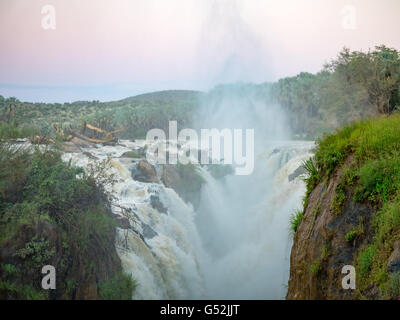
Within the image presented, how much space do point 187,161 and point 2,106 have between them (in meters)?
9.31

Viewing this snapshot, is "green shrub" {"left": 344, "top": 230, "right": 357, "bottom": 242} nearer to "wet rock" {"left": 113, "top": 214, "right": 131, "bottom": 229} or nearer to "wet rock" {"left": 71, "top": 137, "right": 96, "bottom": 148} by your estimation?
"wet rock" {"left": 113, "top": 214, "right": 131, "bottom": 229}

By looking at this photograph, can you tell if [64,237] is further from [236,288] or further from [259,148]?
[259,148]

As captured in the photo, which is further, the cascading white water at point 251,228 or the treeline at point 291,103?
the treeline at point 291,103

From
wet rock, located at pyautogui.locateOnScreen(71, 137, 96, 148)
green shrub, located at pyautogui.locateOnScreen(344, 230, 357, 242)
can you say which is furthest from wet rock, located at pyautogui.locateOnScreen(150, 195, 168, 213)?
green shrub, located at pyautogui.locateOnScreen(344, 230, 357, 242)

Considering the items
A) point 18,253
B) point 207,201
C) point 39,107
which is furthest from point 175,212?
point 39,107

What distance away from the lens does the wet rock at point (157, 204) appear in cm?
1192

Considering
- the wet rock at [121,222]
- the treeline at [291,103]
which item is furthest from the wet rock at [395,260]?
the wet rock at [121,222]

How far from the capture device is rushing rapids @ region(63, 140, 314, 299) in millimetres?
9141

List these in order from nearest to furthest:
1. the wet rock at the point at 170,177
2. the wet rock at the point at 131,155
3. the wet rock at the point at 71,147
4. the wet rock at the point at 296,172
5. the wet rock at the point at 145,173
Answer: the wet rock at the point at 71,147, the wet rock at the point at 145,173, the wet rock at the point at 131,155, the wet rock at the point at 170,177, the wet rock at the point at 296,172

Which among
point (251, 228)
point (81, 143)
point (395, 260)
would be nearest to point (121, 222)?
point (395, 260)

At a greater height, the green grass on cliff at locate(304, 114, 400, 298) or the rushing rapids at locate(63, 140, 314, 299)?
the green grass on cliff at locate(304, 114, 400, 298)

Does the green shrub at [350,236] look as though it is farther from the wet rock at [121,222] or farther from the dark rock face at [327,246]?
the wet rock at [121,222]

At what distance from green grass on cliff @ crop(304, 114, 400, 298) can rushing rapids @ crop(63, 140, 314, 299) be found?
197 inches

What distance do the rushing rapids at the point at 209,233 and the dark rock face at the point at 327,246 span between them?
14.2ft
